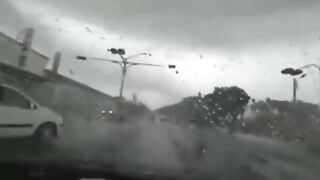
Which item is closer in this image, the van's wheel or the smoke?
the smoke

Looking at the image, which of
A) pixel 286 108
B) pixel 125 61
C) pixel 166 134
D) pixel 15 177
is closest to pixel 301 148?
pixel 286 108

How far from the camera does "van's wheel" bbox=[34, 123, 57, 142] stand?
707 centimetres

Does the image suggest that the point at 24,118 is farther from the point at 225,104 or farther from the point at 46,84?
the point at 225,104

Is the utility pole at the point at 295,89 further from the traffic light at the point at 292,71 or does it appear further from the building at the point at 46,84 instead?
the building at the point at 46,84

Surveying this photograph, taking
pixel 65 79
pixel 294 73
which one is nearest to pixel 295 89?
pixel 294 73

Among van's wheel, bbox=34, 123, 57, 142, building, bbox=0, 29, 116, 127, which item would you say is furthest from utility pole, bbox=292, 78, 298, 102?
van's wheel, bbox=34, 123, 57, 142

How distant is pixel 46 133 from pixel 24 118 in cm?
48

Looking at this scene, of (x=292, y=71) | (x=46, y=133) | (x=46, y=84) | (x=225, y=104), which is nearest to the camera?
(x=292, y=71)

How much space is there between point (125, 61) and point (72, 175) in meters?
1.56

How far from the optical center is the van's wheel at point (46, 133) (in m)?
7.07

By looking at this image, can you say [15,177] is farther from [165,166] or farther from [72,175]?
[165,166]

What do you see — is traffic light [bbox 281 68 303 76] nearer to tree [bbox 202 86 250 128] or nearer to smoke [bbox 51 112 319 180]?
tree [bbox 202 86 250 128]

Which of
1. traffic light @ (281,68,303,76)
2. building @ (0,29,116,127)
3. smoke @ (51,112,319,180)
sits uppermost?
traffic light @ (281,68,303,76)

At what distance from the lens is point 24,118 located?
22.4ft
